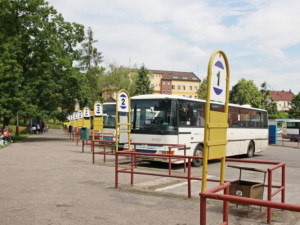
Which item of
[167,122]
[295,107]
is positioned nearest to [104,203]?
[167,122]

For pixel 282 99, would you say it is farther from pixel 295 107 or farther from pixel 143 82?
pixel 143 82

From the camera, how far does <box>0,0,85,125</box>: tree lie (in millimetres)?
28625

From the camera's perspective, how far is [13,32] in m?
32.1

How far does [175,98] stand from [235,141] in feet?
19.1

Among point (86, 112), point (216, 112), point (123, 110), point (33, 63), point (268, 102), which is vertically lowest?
point (216, 112)

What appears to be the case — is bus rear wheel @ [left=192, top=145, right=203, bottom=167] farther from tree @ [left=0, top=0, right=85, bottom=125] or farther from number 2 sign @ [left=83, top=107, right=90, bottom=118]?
tree @ [left=0, top=0, right=85, bottom=125]

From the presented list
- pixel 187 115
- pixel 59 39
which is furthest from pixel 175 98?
pixel 59 39

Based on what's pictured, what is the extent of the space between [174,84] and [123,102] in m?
127

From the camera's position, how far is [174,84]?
140 m

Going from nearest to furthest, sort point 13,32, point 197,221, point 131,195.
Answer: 1. point 197,221
2. point 131,195
3. point 13,32

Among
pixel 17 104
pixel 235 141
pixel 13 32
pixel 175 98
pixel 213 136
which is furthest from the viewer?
pixel 13 32

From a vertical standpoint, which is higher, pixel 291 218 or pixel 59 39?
pixel 59 39

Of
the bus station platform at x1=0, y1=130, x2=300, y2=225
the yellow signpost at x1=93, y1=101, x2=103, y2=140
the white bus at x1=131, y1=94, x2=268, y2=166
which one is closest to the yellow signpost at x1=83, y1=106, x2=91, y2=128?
the yellow signpost at x1=93, y1=101, x2=103, y2=140

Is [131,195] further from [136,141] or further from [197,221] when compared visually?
[136,141]
